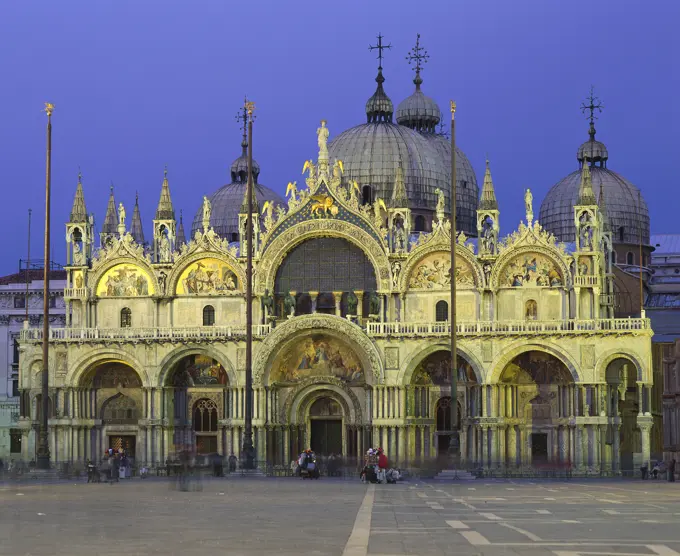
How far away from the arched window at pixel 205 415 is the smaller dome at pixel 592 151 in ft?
113

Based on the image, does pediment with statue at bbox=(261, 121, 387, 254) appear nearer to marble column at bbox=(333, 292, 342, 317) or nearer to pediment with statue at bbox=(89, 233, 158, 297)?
marble column at bbox=(333, 292, 342, 317)

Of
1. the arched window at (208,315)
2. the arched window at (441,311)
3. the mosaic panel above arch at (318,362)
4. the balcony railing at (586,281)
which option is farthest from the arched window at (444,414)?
the arched window at (208,315)

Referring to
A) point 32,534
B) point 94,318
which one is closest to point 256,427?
point 94,318

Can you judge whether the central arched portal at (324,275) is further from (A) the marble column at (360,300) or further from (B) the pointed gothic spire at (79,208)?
(B) the pointed gothic spire at (79,208)

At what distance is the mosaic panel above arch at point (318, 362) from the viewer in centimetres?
8044

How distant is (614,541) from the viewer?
23.2 meters

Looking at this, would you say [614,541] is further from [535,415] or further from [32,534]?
[535,415]

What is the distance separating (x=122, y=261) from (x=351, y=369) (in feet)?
47.7

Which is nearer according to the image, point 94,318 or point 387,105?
point 94,318

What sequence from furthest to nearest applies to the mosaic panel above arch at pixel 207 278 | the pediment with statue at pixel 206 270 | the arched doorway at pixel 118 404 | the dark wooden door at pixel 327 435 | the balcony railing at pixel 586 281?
the arched doorway at pixel 118 404 → the dark wooden door at pixel 327 435 → the mosaic panel above arch at pixel 207 278 → the pediment with statue at pixel 206 270 → the balcony railing at pixel 586 281

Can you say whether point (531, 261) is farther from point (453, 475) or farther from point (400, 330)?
point (453, 475)

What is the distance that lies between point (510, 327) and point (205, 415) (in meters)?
18.8

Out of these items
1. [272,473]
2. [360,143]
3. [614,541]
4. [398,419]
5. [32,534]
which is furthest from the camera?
[360,143]

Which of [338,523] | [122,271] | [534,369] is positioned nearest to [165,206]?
[122,271]
